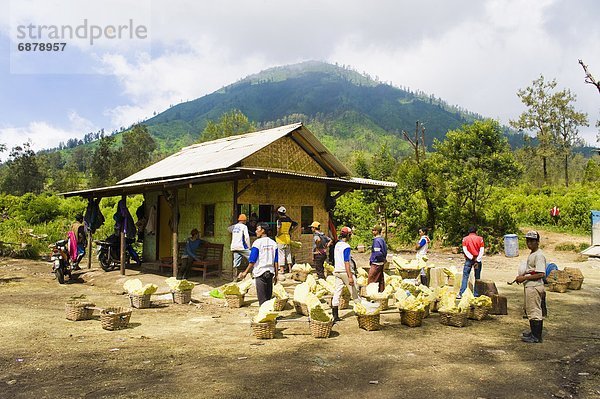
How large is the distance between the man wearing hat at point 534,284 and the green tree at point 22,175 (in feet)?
197

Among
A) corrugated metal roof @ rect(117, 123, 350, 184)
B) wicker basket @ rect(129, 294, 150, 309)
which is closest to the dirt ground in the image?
wicker basket @ rect(129, 294, 150, 309)

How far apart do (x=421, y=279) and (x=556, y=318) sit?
330cm

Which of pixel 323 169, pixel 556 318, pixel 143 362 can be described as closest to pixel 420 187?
pixel 323 169

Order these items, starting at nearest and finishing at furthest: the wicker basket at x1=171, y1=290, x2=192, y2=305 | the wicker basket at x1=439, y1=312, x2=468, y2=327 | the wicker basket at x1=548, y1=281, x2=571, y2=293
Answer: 1. the wicker basket at x1=439, y1=312, x2=468, y2=327
2. the wicker basket at x1=171, y1=290, x2=192, y2=305
3. the wicker basket at x1=548, y1=281, x2=571, y2=293

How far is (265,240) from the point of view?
766 centimetres

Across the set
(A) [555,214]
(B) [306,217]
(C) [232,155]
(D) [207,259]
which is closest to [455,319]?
(D) [207,259]

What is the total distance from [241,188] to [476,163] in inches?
535

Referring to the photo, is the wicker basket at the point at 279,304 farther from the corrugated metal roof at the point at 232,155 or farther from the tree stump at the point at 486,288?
the corrugated metal roof at the point at 232,155

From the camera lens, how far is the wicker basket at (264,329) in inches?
259

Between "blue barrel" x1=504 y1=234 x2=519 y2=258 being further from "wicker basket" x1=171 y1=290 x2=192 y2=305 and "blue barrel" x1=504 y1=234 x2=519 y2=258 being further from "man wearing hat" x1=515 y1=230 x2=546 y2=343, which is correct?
"wicker basket" x1=171 y1=290 x2=192 y2=305

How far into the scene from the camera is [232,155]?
13477mm

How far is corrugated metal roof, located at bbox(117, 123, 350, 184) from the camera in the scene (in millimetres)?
13188

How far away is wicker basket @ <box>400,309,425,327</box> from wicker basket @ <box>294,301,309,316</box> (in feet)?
5.93

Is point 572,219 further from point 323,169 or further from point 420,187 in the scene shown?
point 323,169
